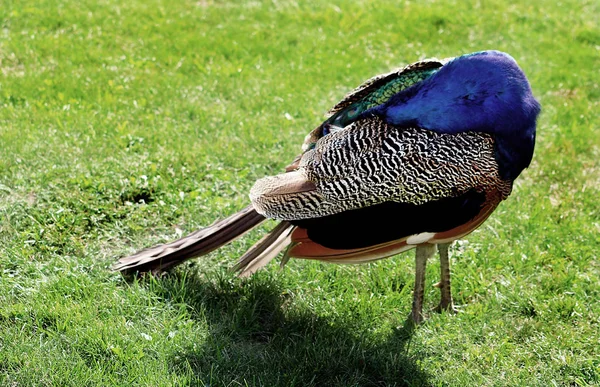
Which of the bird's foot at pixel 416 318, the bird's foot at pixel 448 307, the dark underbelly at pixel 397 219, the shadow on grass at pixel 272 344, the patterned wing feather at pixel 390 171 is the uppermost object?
the patterned wing feather at pixel 390 171

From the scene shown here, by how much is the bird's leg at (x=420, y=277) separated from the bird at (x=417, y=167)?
41mm

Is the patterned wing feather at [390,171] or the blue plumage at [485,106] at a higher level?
the blue plumage at [485,106]

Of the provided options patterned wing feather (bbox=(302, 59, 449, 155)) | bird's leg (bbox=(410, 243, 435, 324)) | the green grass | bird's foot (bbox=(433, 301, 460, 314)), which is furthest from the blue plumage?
A: the green grass

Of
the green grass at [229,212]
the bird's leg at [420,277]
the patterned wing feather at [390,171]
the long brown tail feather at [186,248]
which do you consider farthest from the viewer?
the long brown tail feather at [186,248]

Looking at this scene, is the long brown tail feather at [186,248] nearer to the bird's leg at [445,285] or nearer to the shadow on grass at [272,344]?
the shadow on grass at [272,344]

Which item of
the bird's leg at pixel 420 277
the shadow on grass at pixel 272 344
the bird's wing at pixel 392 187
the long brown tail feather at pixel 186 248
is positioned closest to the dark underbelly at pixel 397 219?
the bird's wing at pixel 392 187

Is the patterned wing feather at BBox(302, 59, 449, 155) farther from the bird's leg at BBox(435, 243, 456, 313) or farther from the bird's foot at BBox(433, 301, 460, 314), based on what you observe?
the bird's foot at BBox(433, 301, 460, 314)

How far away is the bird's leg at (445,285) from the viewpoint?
12.7 feet

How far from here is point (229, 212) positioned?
15.1 feet

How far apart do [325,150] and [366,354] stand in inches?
40.8

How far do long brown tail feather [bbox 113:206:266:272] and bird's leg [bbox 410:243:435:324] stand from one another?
2.97ft

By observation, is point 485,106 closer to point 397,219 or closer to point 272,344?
point 397,219

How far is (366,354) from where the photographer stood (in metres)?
3.60

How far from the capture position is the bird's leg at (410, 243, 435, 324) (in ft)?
12.1
